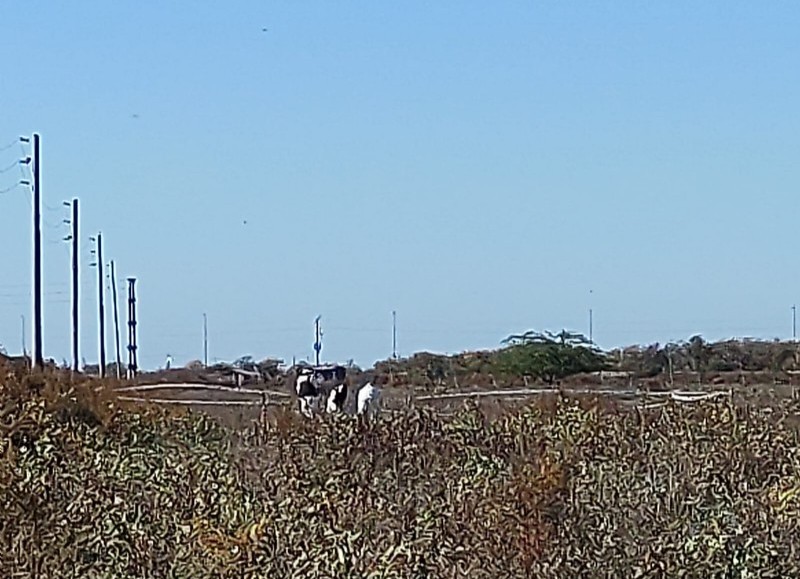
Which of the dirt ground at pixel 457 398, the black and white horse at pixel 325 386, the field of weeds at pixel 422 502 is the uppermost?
the black and white horse at pixel 325 386

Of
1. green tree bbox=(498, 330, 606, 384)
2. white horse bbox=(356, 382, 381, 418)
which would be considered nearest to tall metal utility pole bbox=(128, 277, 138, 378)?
green tree bbox=(498, 330, 606, 384)

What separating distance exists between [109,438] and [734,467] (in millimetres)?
7108

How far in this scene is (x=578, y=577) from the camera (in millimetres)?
7422

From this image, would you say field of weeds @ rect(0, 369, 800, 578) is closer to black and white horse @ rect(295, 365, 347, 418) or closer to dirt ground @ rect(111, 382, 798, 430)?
dirt ground @ rect(111, 382, 798, 430)

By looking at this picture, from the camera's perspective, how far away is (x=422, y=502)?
29.4ft

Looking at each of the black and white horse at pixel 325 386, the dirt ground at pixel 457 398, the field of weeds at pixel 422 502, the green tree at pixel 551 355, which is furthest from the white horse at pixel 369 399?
the green tree at pixel 551 355

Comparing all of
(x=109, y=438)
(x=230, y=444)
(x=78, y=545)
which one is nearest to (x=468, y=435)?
(x=230, y=444)

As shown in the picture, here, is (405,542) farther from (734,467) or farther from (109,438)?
(109,438)

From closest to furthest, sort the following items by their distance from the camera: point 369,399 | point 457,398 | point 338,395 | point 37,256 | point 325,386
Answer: point 369,399 → point 457,398 → point 338,395 → point 325,386 → point 37,256

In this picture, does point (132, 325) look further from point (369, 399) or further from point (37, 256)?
point (369, 399)

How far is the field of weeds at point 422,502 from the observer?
7.28 metres

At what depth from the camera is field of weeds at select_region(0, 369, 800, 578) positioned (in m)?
7.28

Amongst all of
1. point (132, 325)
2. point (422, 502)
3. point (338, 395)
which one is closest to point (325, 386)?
point (338, 395)

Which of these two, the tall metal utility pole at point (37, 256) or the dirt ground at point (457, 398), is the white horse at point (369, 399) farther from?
the tall metal utility pole at point (37, 256)
